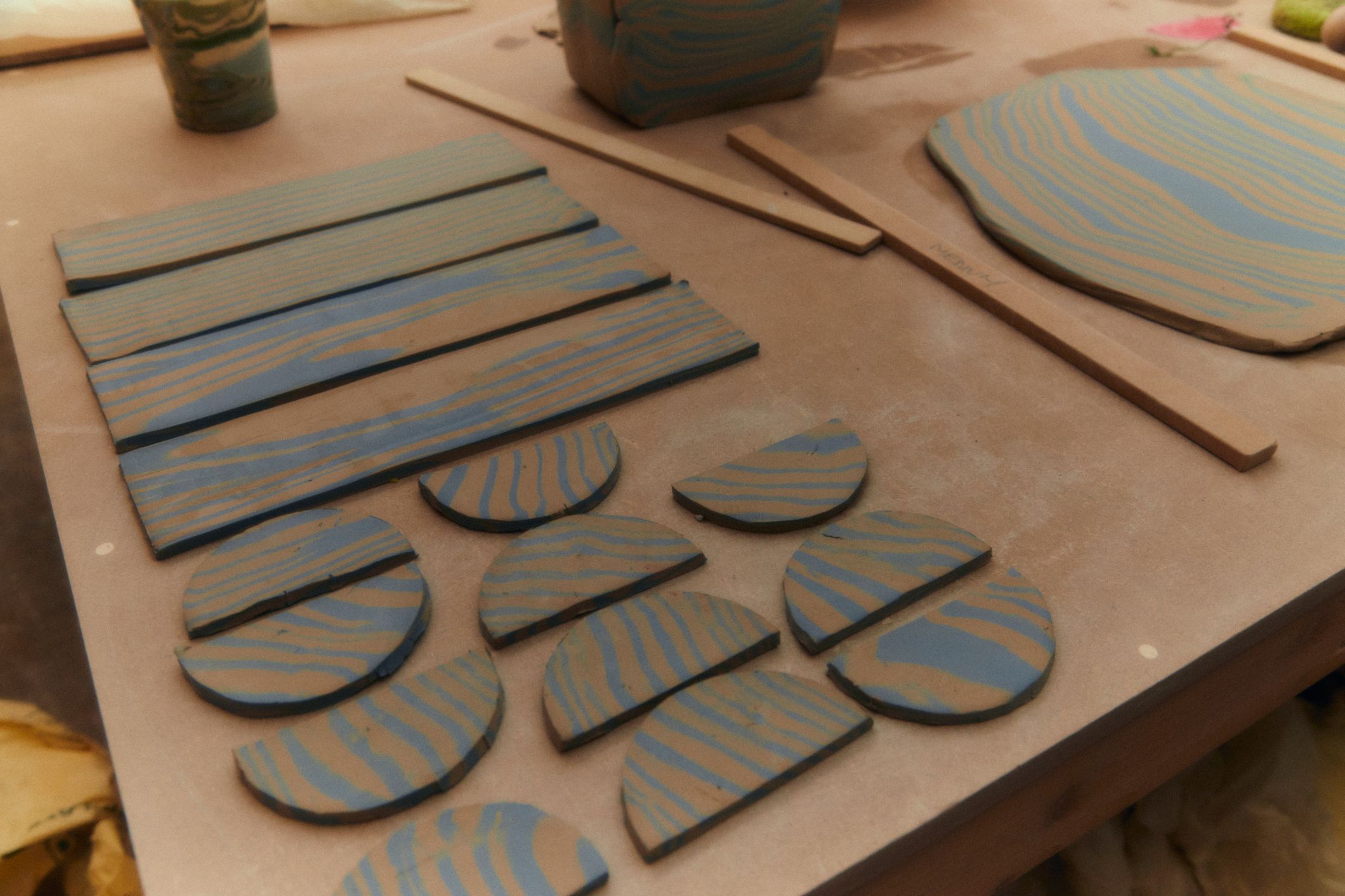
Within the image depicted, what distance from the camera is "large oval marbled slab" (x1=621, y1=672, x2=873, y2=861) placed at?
2.19ft

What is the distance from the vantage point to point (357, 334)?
1.12 metres

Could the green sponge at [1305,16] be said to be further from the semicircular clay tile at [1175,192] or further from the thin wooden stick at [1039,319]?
the thin wooden stick at [1039,319]

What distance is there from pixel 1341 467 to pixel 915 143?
0.77m

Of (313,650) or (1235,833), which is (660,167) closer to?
(313,650)

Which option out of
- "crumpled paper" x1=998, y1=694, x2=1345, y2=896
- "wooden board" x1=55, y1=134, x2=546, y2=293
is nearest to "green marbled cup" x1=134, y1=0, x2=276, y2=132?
"wooden board" x1=55, y1=134, x2=546, y2=293

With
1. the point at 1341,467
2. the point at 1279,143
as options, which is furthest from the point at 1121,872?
the point at 1279,143

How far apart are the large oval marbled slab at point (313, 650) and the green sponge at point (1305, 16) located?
1.82 m

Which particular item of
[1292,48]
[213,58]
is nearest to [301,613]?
[213,58]

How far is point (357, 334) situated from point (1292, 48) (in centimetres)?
162

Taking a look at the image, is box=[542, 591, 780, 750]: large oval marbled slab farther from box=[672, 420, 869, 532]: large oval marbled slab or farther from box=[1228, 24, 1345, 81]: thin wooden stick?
box=[1228, 24, 1345, 81]: thin wooden stick

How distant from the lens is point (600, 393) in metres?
1.04

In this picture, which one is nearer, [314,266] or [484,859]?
[484,859]

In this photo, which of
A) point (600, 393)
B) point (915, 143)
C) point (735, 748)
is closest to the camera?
point (735, 748)

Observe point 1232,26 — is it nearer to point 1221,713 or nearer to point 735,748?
point 1221,713
